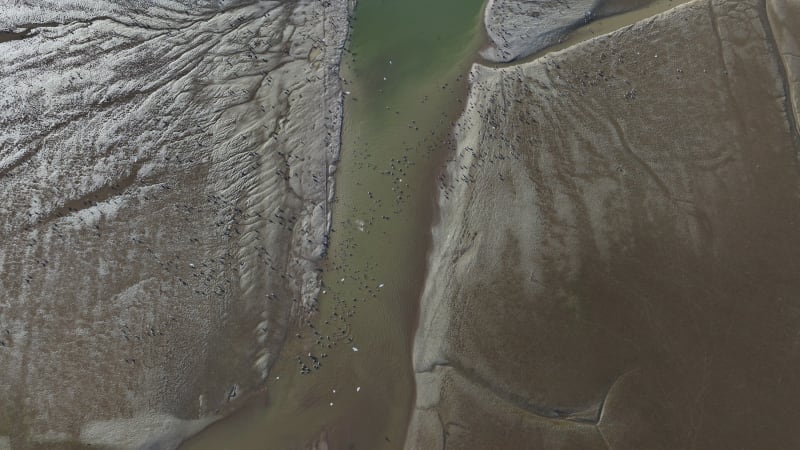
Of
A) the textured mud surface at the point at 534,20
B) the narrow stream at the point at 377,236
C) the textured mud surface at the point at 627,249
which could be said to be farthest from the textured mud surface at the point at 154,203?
the textured mud surface at the point at 534,20

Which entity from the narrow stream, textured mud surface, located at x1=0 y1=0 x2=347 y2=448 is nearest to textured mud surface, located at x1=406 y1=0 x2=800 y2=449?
the narrow stream

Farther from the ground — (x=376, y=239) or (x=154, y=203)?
(x=154, y=203)

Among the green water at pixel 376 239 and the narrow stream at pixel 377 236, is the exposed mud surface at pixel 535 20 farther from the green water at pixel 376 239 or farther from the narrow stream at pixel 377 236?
the green water at pixel 376 239

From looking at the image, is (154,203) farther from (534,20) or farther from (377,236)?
(534,20)

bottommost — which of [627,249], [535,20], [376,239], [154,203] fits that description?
[627,249]

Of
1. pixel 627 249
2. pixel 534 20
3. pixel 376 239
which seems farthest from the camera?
pixel 534 20

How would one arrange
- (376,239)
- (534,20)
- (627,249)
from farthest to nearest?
(534,20) → (376,239) → (627,249)

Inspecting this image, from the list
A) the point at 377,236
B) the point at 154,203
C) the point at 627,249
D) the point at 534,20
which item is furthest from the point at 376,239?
the point at 534,20
